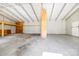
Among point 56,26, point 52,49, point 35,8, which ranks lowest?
point 52,49

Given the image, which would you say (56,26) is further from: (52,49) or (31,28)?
(52,49)

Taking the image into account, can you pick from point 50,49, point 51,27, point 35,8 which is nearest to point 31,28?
point 51,27

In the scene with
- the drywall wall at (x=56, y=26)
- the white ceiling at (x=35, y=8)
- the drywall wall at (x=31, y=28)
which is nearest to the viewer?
the white ceiling at (x=35, y=8)

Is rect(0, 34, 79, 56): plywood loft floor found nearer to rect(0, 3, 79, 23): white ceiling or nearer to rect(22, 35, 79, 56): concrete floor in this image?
rect(22, 35, 79, 56): concrete floor

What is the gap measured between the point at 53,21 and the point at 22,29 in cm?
387

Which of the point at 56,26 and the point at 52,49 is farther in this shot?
the point at 56,26

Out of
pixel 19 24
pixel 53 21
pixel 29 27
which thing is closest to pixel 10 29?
pixel 19 24

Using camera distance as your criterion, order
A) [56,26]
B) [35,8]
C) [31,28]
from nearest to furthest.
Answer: [35,8]
[56,26]
[31,28]

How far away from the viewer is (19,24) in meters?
12.0

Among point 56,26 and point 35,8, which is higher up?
point 35,8

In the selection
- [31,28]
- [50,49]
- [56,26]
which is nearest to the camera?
[50,49]

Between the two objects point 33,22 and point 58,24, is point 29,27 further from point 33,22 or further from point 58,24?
point 58,24

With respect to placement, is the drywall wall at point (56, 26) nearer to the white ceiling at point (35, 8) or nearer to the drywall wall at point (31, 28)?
the drywall wall at point (31, 28)

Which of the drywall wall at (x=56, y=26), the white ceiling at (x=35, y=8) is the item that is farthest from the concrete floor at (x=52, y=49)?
the drywall wall at (x=56, y=26)
